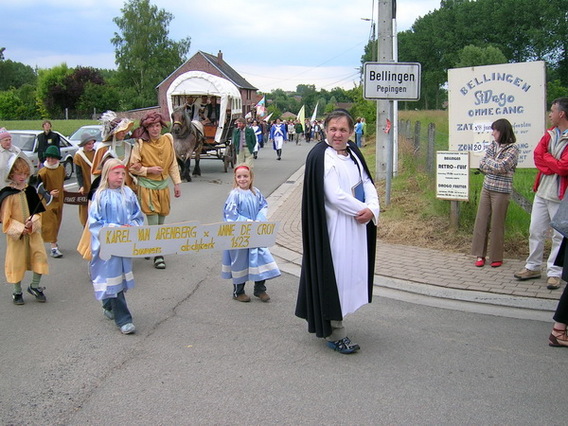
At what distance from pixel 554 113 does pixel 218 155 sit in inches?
574

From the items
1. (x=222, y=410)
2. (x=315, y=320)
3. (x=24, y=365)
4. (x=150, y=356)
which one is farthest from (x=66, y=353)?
(x=315, y=320)

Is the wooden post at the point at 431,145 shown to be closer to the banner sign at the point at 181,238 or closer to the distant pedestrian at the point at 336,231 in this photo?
the banner sign at the point at 181,238

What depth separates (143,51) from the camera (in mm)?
76000

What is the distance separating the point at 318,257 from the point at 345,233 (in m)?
0.30

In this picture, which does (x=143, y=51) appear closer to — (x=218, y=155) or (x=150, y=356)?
(x=218, y=155)

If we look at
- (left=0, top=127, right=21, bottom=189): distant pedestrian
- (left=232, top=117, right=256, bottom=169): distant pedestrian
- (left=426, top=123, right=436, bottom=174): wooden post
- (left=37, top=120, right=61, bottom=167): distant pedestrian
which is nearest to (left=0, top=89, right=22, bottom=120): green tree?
(left=232, top=117, right=256, bottom=169): distant pedestrian

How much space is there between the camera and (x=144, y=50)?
2992 inches

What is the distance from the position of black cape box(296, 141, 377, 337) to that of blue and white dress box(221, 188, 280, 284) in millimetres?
1313

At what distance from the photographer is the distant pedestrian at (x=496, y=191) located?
23.5 feet

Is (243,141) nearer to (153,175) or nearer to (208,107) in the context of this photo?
(208,107)

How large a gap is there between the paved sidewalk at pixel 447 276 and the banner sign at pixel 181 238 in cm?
190

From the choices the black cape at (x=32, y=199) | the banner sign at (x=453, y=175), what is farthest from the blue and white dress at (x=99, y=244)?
the banner sign at (x=453, y=175)

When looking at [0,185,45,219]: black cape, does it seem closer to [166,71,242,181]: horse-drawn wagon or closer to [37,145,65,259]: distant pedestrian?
[37,145,65,259]: distant pedestrian

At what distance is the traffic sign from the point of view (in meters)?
9.73
